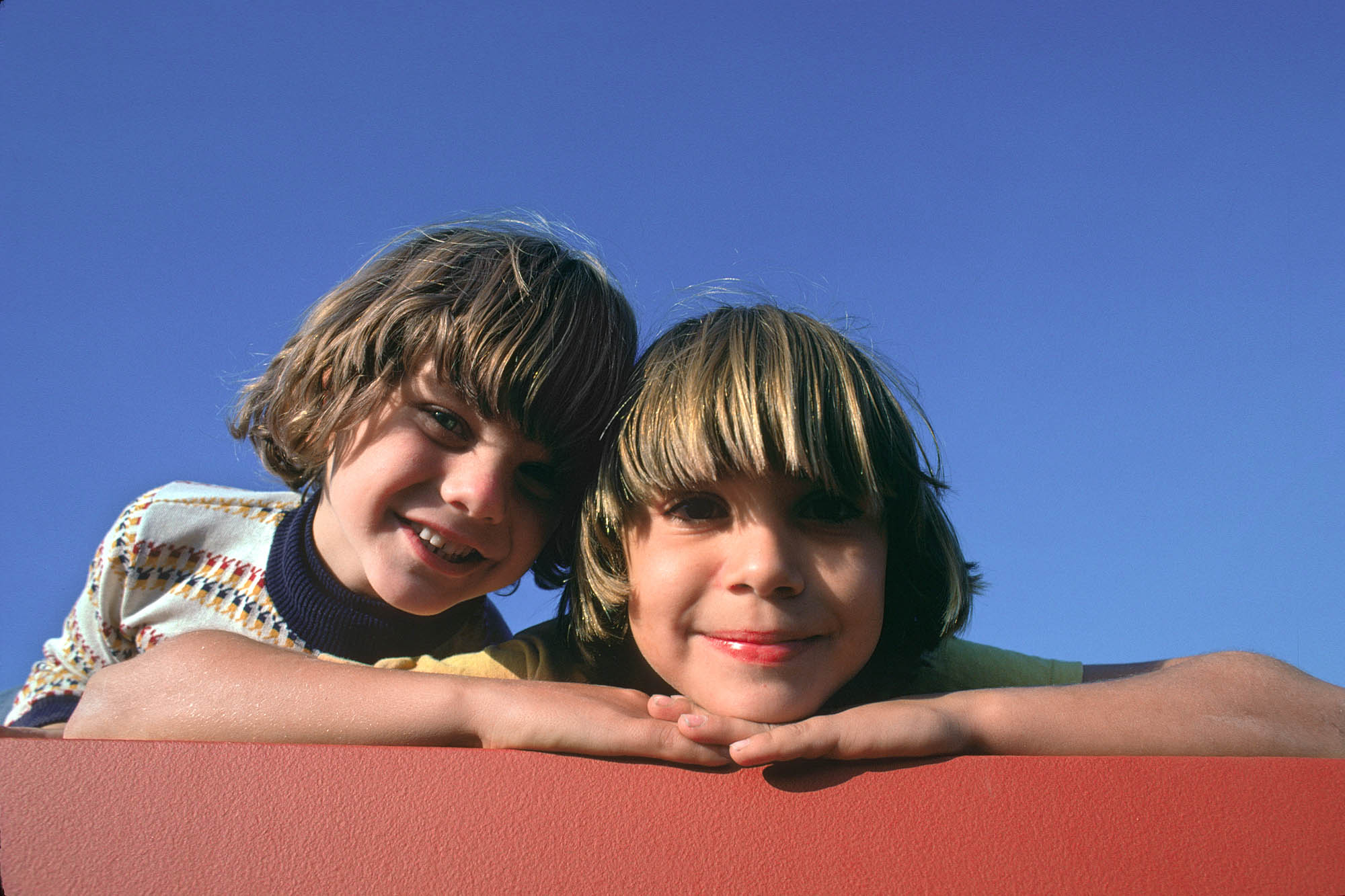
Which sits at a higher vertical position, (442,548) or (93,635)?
(442,548)

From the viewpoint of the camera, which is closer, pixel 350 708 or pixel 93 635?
pixel 350 708

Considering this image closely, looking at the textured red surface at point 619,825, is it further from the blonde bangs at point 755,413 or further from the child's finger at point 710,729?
the blonde bangs at point 755,413

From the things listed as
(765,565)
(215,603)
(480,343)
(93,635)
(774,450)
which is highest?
(480,343)

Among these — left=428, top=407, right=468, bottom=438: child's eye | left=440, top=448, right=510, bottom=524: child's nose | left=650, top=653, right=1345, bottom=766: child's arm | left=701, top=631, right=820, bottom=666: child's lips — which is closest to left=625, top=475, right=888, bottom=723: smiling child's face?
left=701, top=631, right=820, bottom=666: child's lips

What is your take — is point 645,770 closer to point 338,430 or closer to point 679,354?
point 679,354

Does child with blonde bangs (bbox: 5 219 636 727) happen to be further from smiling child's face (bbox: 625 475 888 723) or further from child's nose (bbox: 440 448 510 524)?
smiling child's face (bbox: 625 475 888 723)

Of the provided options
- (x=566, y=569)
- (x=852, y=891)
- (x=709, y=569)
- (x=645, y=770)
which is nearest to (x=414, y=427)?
(x=566, y=569)

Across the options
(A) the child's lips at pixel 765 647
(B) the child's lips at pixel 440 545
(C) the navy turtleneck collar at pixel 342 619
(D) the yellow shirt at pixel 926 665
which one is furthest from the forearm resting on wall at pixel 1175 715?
(C) the navy turtleneck collar at pixel 342 619

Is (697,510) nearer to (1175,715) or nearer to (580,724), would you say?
(580,724)

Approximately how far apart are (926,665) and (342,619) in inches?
51.3

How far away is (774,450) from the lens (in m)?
1.27

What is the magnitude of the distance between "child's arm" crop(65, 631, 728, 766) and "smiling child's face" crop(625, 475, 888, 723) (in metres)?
0.15

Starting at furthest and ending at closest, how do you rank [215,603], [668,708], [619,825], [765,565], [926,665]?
1. [215,603]
2. [926,665]
3. [765,565]
4. [668,708]
5. [619,825]

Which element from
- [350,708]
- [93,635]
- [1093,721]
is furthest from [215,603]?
[1093,721]
